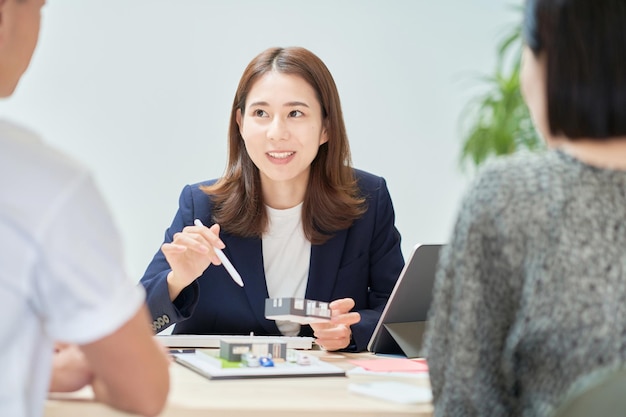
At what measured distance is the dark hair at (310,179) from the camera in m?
2.63

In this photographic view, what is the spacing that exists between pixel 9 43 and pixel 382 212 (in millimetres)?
1821

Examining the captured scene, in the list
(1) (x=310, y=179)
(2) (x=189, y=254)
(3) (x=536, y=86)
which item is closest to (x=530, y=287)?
(3) (x=536, y=86)

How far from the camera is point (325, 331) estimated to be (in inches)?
82.9

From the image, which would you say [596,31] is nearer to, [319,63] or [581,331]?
[581,331]

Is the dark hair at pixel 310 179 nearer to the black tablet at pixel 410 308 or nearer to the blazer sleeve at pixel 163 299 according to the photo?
the blazer sleeve at pixel 163 299

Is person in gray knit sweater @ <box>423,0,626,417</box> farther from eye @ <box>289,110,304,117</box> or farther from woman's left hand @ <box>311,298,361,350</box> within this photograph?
eye @ <box>289,110,304,117</box>

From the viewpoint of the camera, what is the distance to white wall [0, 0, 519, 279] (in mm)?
3814

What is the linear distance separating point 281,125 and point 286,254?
0.42 metres

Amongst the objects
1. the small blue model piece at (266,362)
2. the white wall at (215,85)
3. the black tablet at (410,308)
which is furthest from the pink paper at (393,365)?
the white wall at (215,85)

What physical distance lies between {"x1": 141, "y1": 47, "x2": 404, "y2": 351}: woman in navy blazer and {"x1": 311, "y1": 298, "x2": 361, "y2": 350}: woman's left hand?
0.81ft

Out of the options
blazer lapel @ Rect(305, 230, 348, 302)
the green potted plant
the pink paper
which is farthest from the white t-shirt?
the green potted plant

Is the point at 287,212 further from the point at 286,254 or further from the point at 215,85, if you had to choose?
the point at 215,85

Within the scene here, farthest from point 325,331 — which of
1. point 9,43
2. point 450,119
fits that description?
point 450,119

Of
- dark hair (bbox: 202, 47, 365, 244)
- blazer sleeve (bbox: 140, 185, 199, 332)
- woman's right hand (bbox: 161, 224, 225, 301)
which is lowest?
blazer sleeve (bbox: 140, 185, 199, 332)
